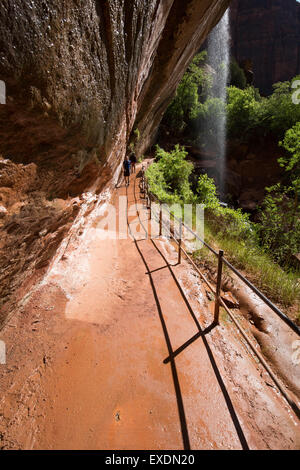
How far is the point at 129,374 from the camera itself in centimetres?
277

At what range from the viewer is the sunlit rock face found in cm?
3744

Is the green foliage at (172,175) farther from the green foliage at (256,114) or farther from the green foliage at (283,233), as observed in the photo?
the green foliage at (256,114)

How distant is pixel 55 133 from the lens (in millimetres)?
2357

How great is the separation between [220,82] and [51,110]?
107ft

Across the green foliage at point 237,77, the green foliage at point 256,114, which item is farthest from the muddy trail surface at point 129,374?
the green foliage at point 237,77

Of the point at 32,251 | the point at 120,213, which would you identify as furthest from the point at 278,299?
the point at 120,213

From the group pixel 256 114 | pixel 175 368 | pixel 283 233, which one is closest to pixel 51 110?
pixel 175 368

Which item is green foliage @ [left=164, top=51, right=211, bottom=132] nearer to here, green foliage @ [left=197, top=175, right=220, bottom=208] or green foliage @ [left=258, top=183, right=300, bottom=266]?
green foliage @ [left=197, top=175, right=220, bottom=208]

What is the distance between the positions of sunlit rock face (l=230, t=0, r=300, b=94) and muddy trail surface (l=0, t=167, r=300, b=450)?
49632mm

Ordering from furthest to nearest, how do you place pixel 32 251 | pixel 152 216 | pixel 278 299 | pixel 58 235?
1. pixel 152 216
2. pixel 278 299
3. pixel 58 235
4. pixel 32 251

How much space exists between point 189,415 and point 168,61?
11.2m

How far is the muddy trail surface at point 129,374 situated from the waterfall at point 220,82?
1766 centimetres

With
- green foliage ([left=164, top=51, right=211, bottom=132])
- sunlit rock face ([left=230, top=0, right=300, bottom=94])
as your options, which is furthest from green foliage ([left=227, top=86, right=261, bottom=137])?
sunlit rock face ([left=230, top=0, right=300, bottom=94])
